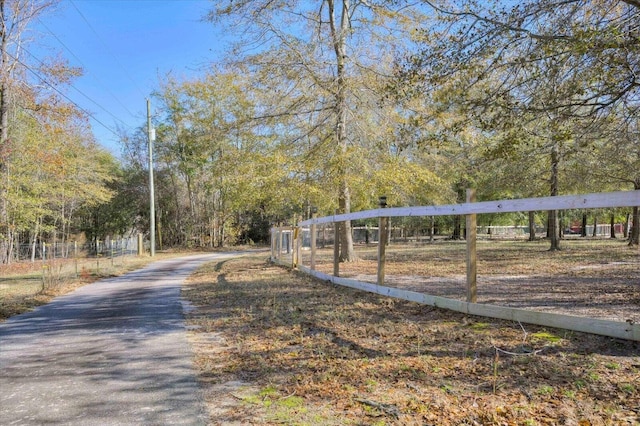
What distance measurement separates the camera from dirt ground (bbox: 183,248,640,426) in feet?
10.5

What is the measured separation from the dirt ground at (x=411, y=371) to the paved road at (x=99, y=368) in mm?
305

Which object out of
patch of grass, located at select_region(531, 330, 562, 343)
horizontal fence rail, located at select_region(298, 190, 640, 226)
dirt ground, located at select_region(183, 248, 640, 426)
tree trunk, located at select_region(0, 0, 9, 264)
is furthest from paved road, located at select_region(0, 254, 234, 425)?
tree trunk, located at select_region(0, 0, 9, 264)

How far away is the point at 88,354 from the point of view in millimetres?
5281

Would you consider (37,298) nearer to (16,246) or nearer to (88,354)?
(88,354)

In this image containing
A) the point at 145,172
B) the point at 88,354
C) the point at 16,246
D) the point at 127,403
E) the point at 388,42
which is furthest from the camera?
the point at 145,172

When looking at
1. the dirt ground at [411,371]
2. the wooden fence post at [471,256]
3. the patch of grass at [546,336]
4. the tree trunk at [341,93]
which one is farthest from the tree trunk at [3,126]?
the patch of grass at [546,336]

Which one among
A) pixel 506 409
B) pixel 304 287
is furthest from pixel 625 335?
pixel 304 287

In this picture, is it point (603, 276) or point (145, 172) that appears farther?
point (145, 172)

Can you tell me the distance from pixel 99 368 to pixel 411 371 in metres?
3.17

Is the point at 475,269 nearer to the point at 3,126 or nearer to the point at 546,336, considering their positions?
the point at 546,336

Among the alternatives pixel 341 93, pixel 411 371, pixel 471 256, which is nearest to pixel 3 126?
pixel 341 93

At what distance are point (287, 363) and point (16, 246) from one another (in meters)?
29.3

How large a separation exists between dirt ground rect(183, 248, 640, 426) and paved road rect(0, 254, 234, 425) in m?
0.31

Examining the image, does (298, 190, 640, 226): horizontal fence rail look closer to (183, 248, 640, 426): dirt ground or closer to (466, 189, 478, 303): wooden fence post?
(466, 189, 478, 303): wooden fence post
